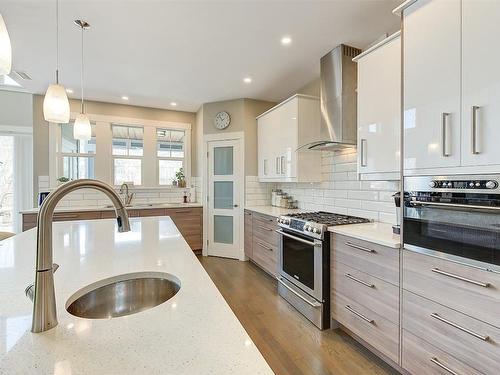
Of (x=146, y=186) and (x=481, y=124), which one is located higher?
(x=481, y=124)

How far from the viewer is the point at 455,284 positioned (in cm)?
136

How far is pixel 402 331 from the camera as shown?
5.30ft

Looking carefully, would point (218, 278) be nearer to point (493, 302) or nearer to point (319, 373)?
point (319, 373)

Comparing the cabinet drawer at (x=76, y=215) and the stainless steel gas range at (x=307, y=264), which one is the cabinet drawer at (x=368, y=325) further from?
the cabinet drawer at (x=76, y=215)

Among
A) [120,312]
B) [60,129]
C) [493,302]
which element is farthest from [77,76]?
[493,302]

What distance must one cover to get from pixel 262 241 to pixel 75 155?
11.3 feet

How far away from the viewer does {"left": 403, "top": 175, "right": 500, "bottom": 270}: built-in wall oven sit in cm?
126

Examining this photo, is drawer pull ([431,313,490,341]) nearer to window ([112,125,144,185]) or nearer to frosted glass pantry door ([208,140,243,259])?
frosted glass pantry door ([208,140,243,259])

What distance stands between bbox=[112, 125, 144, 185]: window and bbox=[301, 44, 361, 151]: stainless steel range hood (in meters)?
3.52

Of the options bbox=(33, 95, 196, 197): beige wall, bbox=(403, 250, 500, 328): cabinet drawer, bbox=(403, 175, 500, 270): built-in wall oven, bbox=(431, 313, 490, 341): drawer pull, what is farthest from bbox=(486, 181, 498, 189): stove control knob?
bbox=(33, 95, 196, 197): beige wall

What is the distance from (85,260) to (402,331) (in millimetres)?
1915

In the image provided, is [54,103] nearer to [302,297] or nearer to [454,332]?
[302,297]

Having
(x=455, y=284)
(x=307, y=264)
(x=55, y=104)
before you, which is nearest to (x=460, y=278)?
(x=455, y=284)

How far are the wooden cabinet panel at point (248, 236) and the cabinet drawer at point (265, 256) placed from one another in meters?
0.12
